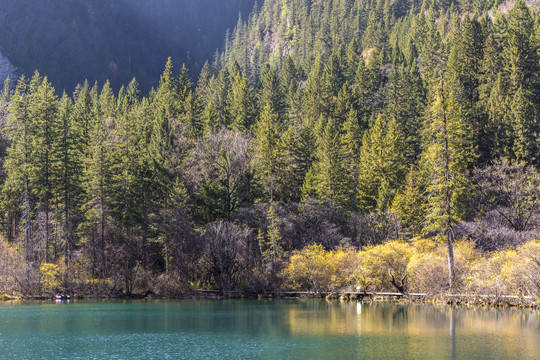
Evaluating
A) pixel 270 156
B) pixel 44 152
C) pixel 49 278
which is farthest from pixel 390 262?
pixel 44 152

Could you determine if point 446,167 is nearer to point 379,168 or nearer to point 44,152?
point 379,168

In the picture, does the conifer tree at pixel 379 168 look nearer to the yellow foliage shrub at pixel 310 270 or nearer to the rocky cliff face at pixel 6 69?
the yellow foliage shrub at pixel 310 270

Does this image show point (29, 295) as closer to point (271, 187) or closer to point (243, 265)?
point (243, 265)

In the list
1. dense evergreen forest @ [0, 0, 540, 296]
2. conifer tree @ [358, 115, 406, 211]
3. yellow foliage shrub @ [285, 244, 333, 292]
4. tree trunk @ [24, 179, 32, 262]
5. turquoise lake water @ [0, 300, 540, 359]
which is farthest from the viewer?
conifer tree @ [358, 115, 406, 211]

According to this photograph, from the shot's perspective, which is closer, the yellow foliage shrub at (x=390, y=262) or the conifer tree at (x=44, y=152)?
the yellow foliage shrub at (x=390, y=262)

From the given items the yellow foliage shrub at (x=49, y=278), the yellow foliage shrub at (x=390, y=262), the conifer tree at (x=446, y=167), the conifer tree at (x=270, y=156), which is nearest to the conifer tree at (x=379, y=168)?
the conifer tree at (x=270, y=156)

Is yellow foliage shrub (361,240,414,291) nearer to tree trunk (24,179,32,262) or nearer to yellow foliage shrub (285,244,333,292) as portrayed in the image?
yellow foliage shrub (285,244,333,292)

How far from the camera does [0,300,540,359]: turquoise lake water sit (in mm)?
27969

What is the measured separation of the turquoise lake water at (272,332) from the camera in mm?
27969

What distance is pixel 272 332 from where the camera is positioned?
1390 inches

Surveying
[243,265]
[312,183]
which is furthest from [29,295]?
[312,183]

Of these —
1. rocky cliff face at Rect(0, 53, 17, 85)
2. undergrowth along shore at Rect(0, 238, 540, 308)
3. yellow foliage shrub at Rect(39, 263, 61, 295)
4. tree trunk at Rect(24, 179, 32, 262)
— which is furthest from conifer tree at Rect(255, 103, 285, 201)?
rocky cliff face at Rect(0, 53, 17, 85)

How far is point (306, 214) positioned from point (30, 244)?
3197 cm

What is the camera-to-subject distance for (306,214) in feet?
229
